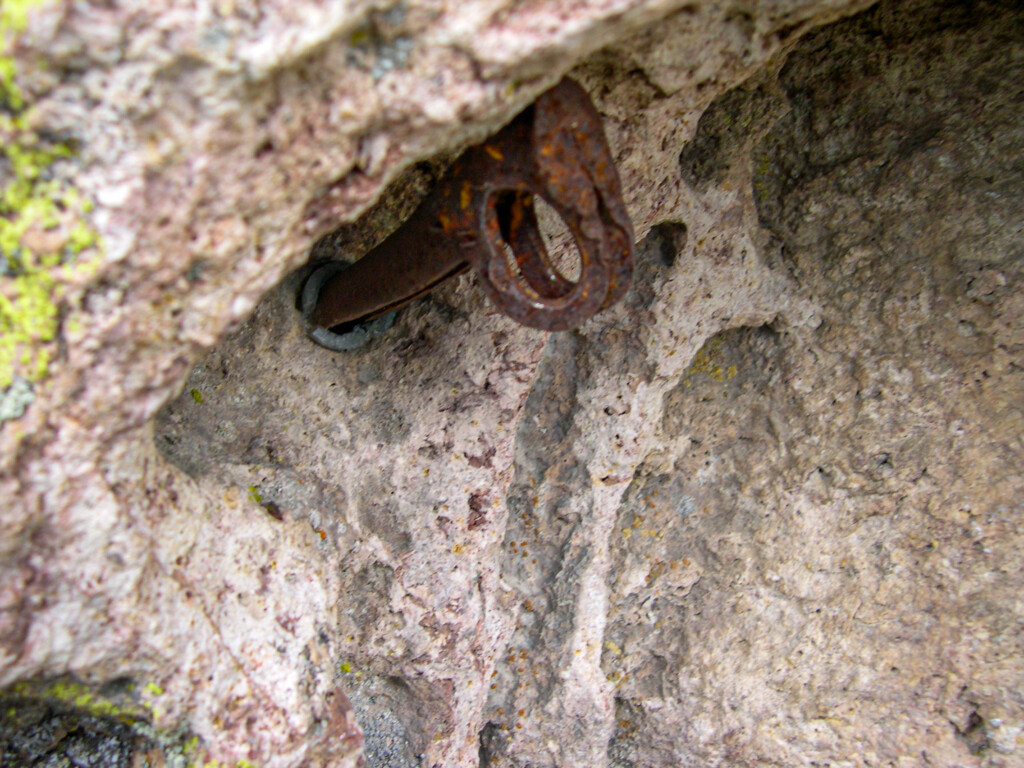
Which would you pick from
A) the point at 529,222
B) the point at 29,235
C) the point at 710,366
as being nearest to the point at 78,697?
the point at 29,235

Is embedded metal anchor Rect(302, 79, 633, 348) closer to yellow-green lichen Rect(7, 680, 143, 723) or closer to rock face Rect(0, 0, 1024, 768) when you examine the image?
rock face Rect(0, 0, 1024, 768)

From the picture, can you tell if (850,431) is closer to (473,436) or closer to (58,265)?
(473,436)

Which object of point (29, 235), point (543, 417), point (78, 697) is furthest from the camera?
point (543, 417)

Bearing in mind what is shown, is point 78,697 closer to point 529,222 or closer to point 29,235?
point 29,235

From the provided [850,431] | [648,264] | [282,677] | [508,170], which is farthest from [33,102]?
[850,431]

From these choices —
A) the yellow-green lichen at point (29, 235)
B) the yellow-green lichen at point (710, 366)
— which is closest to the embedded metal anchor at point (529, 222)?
the yellow-green lichen at point (29, 235)

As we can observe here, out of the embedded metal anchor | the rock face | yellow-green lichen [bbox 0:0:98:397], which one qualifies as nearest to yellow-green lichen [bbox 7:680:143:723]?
the rock face

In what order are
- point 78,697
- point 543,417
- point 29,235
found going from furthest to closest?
point 543,417 < point 78,697 < point 29,235
